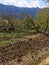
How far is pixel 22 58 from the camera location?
69.1 feet

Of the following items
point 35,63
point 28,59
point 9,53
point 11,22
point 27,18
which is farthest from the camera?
point 11,22

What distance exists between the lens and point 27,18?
5825 cm

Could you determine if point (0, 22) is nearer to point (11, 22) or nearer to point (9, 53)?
point (11, 22)

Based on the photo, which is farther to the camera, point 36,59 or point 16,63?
point 36,59

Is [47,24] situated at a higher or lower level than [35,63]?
lower

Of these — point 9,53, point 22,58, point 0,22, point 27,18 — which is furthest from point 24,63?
point 0,22

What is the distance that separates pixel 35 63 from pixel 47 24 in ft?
132

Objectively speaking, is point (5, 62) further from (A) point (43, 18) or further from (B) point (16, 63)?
(A) point (43, 18)

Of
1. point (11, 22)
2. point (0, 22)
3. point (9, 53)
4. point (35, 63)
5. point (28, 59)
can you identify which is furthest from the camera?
point (0, 22)

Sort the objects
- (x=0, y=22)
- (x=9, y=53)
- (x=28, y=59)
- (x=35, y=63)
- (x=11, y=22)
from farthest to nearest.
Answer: (x=0, y=22) < (x=11, y=22) < (x=9, y=53) < (x=28, y=59) < (x=35, y=63)

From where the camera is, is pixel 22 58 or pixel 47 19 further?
pixel 47 19

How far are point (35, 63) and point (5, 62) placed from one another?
2.35m

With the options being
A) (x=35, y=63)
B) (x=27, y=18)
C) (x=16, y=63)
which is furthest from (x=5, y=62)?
(x=27, y=18)

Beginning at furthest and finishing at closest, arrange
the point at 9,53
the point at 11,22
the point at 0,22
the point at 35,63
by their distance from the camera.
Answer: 1. the point at 0,22
2. the point at 11,22
3. the point at 9,53
4. the point at 35,63
